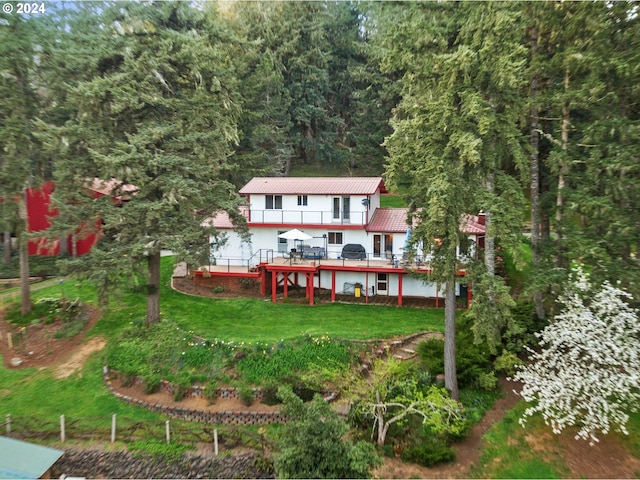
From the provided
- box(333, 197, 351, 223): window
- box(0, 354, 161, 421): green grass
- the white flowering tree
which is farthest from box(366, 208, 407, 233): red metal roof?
box(0, 354, 161, 421): green grass

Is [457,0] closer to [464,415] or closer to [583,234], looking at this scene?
[583,234]

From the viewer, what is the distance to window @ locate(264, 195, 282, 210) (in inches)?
1045

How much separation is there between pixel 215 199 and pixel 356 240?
9.59 meters

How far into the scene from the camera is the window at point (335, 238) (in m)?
26.0

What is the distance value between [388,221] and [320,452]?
1714 centimetres

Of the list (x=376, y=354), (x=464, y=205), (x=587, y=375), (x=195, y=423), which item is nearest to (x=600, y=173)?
(x=464, y=205)

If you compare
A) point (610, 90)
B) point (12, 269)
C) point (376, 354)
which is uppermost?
point (610, 90)

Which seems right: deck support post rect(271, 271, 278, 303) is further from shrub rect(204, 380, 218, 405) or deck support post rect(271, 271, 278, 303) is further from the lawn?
shrub rect(204, 380, 218, 405)

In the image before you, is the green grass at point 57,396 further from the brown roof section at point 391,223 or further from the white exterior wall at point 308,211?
the brown roof section at point 391,223

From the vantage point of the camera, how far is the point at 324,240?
26.1m

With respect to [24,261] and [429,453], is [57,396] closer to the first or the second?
[24,261]

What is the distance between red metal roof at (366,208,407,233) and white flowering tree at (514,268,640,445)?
39.2 ft

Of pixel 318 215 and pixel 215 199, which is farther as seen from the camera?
pixel 318 215

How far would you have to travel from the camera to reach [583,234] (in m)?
14.9
